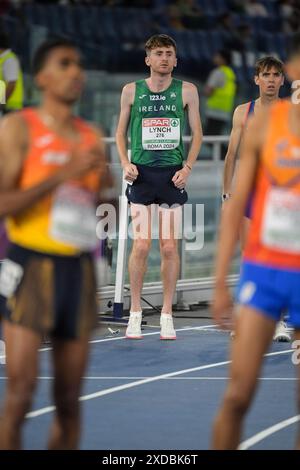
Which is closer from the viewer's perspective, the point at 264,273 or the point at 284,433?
the point at 264,273

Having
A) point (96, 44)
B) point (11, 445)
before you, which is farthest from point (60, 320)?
point (96, 44)

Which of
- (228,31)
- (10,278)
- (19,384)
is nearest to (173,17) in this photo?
(228,31)

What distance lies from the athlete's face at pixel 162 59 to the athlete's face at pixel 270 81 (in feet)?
2.77

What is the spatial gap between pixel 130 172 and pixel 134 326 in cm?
124

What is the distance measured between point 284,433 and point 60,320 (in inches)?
87.9

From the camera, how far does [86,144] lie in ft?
17.5

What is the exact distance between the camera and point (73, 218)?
16.9ft

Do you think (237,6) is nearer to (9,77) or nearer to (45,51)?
(9,77)

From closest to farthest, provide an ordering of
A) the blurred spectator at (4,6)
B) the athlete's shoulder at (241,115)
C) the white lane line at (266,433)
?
the white lane line at (266,433) → the athlete's shoulder at (241,115) → the blurred spectator at (4,6)

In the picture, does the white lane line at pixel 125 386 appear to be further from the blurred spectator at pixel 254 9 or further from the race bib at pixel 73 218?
the blurred spectator at pixel 254 9

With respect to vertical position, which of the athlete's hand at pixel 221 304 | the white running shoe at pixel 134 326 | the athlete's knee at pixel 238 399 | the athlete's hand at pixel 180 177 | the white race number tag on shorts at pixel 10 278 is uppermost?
the white race number tag on shorts at pixel 10 278

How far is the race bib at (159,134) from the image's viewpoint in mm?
10211

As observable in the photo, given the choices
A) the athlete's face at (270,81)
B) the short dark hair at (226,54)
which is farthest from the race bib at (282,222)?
the short dark hair at (226,54)
